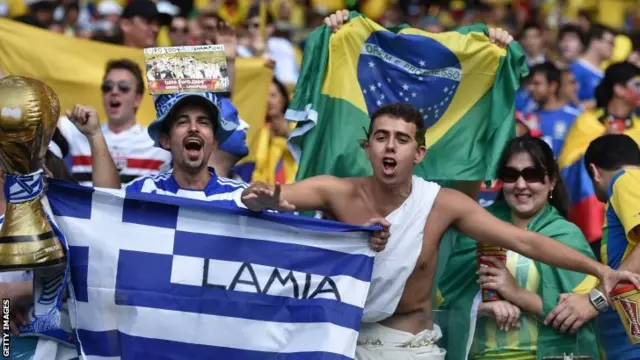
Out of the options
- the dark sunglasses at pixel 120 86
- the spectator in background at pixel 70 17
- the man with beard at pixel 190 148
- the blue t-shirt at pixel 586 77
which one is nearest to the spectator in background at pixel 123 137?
the dark sunglasses at pixel 120 86

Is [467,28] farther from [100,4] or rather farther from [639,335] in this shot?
[100,4]

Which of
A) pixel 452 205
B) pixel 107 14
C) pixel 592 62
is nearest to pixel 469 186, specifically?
pixel 452 205

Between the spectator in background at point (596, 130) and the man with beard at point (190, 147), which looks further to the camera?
the spectator in background at point (596, 130)

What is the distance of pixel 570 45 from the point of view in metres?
14.2

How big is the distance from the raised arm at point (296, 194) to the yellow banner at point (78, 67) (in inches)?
132

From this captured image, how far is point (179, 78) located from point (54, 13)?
759cm

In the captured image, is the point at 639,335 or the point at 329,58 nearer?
the point at 639,335

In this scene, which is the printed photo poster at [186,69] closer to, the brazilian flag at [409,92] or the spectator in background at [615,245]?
the brazilian flag at [409,92]

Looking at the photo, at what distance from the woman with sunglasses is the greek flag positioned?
0.89m

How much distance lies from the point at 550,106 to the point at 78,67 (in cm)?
432

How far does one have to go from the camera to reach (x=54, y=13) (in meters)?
13.6

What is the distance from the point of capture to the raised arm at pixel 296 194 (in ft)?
19.0

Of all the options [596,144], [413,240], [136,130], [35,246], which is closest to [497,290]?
[413,240]

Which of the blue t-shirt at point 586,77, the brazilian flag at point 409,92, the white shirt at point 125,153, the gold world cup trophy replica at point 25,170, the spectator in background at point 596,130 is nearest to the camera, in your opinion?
the gold world cup trophy replica at point 25,170
